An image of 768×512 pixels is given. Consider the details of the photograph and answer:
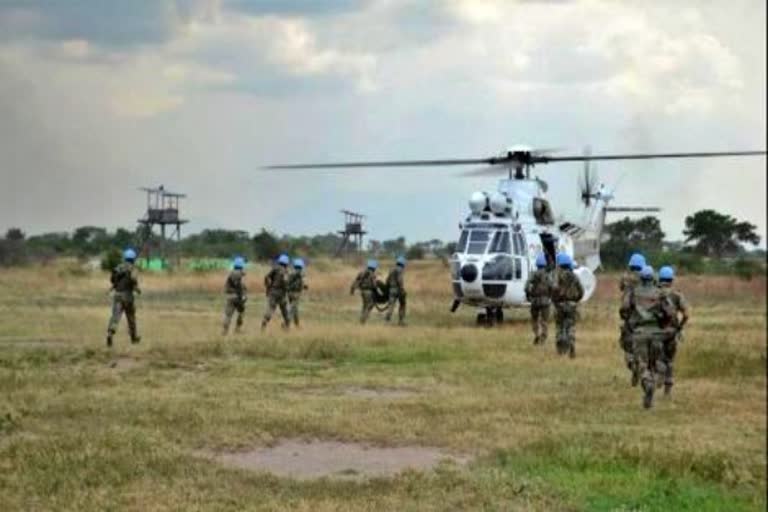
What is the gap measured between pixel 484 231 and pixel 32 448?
52.1ft

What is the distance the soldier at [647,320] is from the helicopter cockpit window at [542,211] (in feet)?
38.4

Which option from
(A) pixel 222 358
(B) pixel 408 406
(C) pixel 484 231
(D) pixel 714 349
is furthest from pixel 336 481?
(C) pixel 484 231

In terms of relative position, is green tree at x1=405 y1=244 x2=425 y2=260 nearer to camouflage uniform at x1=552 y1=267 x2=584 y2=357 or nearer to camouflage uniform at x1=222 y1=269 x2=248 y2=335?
camouflage uniform at x1=222 y1=269 x2=248 y2=335

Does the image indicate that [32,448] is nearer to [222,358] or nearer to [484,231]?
[222,358]

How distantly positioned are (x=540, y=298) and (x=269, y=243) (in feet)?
20.8

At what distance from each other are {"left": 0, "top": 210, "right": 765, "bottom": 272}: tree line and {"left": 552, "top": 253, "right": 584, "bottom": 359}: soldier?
3.96ft

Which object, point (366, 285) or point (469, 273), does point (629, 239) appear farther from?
point (366, 285)

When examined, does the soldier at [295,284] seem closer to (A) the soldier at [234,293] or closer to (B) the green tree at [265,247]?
(A) the soldier at [234,293]

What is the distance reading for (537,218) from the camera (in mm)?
25812

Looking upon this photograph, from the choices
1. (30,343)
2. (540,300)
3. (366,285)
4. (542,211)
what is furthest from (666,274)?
(366,285)

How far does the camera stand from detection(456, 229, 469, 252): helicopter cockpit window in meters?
24.9

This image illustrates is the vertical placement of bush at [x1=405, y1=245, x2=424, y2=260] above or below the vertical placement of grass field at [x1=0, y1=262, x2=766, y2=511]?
above

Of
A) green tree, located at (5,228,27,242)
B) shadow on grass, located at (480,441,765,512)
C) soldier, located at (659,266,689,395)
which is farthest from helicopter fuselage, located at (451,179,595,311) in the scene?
green tree, located at (5,228,27,242)

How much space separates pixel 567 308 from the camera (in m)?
19.1
